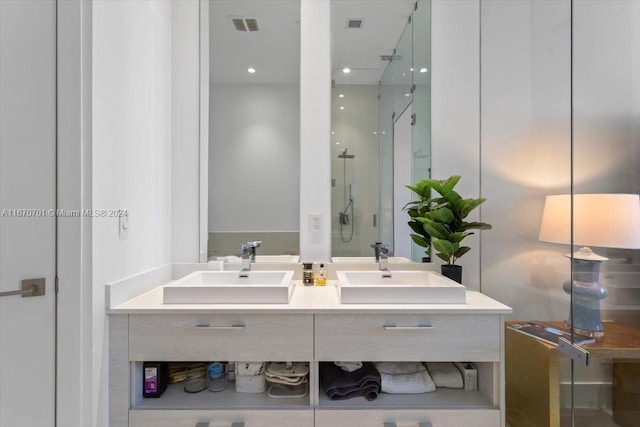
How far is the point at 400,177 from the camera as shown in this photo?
6.50ft

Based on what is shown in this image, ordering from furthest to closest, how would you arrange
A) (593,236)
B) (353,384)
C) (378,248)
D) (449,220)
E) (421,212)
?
1. (378,248)
2. (421,212)
3. (449,220)
4. (353,384)
5. (593,236)

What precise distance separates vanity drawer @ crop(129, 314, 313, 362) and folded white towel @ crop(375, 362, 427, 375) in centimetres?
38

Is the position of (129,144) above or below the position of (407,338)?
above

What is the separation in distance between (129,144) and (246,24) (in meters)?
1.03

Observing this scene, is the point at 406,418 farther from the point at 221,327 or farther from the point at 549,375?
the point at 221,327

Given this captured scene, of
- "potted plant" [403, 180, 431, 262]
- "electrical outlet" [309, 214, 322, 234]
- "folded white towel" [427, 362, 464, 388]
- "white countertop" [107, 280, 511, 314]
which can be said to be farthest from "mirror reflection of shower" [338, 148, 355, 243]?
"folded white towel" [427, 362, 464, 388]

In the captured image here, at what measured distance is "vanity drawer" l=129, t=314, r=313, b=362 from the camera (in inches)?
50.1

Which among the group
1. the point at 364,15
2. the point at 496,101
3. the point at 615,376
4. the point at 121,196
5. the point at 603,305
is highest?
the point at 364,15

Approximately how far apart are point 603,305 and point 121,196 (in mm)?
1914

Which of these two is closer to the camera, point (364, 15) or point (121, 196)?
point (121, 196)

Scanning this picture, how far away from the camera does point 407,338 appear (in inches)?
50.7

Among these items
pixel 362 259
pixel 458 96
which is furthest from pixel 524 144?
pixel 362 259

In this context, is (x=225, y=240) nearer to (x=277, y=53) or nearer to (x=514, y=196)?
(x=277, y=53)
